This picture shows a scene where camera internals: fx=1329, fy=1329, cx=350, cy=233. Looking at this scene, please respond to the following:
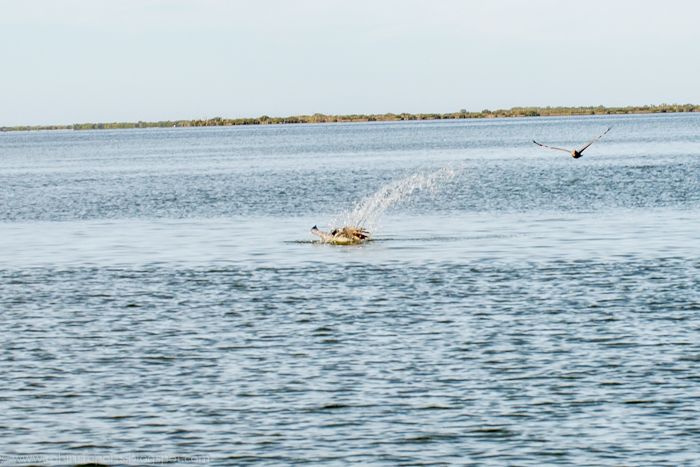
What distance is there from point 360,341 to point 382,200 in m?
36.5

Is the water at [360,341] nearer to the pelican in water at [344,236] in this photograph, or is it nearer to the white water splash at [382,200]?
the pelican in water at [344,236]

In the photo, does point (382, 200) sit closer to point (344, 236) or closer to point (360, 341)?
point (344, 236)

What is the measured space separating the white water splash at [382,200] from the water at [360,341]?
1148 mm

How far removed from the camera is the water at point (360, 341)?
16938 mm

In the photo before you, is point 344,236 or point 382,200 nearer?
point 344,236

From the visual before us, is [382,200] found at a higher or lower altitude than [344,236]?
lower

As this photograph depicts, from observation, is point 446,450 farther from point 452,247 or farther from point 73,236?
point 73,236

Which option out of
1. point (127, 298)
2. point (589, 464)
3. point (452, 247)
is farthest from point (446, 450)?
point (452, 247)

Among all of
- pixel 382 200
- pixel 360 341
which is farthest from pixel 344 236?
pixel 382 200

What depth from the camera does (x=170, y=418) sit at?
59.4 feet

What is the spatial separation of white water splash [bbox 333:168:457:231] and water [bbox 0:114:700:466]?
1.15 meters

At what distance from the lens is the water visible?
1694 centimetres

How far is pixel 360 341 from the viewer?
922 inches

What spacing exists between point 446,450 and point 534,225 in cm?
3147
